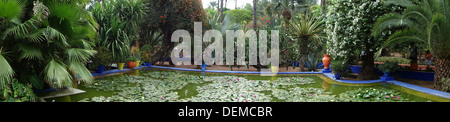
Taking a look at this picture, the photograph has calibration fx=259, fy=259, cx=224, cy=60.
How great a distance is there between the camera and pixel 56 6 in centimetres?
442

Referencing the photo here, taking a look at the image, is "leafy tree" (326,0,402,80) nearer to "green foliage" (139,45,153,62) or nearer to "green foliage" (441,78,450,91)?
"green foliage" (441,78,450,91)

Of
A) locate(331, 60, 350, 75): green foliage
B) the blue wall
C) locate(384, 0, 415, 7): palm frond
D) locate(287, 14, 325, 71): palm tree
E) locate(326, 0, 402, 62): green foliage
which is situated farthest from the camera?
locate(287, 14, 325, 71): palm tree

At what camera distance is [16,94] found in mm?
3705

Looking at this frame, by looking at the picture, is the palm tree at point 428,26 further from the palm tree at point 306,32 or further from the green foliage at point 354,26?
the palm tree at point 306,32

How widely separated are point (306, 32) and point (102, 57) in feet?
21.2

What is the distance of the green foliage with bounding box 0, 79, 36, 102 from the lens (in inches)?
139

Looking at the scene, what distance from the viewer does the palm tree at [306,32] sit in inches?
341

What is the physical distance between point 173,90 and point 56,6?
2.71 meters

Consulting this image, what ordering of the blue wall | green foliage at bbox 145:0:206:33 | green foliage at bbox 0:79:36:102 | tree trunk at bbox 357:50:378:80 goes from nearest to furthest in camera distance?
green foliage at bbox 0:79:36:102
the blue wall
tree trunk at bbox 357:50:378:80
green foliage at bbox 145:0:206:33

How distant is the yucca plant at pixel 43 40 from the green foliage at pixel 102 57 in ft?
8.81

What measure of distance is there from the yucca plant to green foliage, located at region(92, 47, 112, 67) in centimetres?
269

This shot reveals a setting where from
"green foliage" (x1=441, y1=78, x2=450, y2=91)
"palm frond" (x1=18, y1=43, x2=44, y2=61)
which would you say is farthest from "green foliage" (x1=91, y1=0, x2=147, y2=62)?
"green foliage" (x1=441, y1=78, x2=450, y2=91)

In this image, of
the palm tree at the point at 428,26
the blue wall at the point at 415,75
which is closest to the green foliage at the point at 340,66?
the blue wall at the point at 415,75
